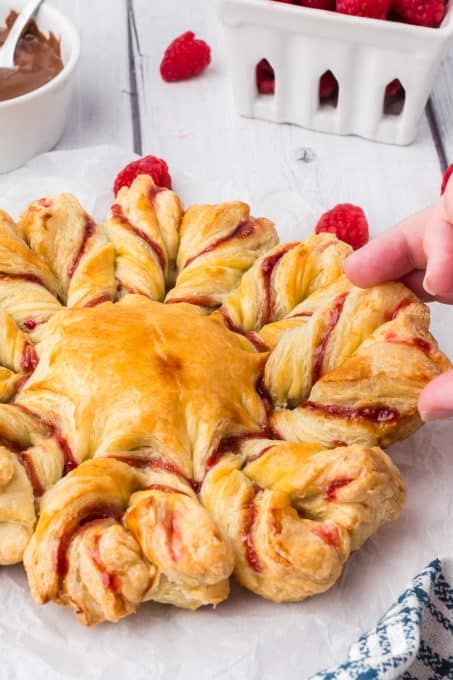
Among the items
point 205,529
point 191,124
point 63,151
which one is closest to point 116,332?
point 205,529

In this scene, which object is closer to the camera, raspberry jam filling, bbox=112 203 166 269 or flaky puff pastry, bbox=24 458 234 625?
flaky puff pastry, bbox=24 458 234 625

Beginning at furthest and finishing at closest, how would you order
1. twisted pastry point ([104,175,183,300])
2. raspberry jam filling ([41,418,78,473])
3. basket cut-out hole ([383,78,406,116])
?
basket cut-out hole ([383,78,406,116])
twisted pastry point ([104,175,183,300])
raspberry jam filling ([41,418,78,473])

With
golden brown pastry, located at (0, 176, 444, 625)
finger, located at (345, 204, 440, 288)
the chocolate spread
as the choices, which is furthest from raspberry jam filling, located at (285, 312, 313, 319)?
the chocolate spread

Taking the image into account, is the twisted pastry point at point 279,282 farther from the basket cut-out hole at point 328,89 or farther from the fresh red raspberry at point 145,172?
the basket cut-out hole at point 328,89

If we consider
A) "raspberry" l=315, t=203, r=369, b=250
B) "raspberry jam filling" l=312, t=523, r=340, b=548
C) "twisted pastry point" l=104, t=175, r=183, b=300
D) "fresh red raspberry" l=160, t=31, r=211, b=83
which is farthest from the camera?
"fresh red raspberry" l=160, t=31, r=211, b=83

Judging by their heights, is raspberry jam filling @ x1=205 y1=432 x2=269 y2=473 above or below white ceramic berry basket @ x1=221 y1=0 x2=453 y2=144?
below

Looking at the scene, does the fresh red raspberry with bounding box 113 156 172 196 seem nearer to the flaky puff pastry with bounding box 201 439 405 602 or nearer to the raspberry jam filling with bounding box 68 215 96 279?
the raspberry jam filling with bounding box 68 215 96 279
